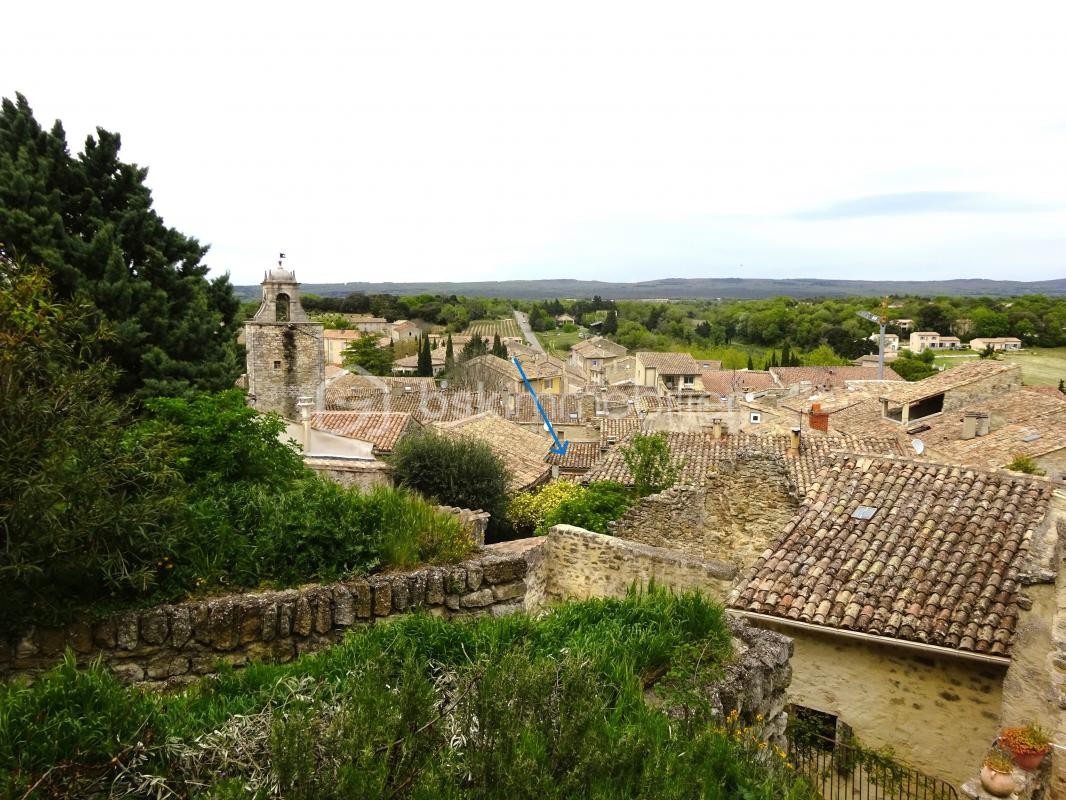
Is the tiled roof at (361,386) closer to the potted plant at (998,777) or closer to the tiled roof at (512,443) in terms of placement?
the tiled roof at (512,443)

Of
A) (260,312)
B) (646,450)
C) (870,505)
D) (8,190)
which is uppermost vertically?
(8,190)

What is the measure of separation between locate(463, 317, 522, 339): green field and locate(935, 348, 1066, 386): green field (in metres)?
63.4

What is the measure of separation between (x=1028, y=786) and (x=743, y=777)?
3.05 m

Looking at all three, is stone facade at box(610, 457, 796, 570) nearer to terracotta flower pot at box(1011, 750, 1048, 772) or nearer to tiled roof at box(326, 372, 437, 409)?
terracotta flower pot at box(1011, 750, 1048, 772)

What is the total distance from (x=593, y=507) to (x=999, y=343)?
92484 mm

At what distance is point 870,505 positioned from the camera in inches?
384

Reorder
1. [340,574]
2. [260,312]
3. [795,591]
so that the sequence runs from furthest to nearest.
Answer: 1. [260,312]
2. [795,591]
3. [340,574]

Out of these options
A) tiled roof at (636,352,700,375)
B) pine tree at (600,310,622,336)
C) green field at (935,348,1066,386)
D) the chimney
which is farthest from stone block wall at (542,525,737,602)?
pine tree at (600,310,622,336)

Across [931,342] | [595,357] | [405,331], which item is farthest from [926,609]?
[405,331]

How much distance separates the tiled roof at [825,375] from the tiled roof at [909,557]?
5658 centimetres

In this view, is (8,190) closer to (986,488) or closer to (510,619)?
(510,619)

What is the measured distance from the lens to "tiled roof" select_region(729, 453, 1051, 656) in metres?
7.48

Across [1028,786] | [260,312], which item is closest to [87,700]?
[1028,786]

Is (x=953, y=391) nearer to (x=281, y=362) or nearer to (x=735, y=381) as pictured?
(x=281, y=362)
